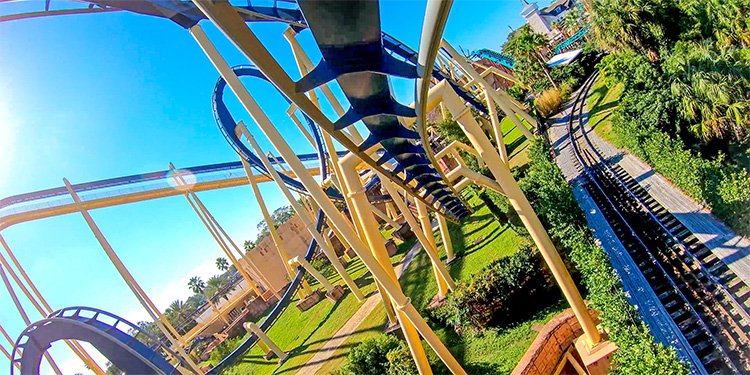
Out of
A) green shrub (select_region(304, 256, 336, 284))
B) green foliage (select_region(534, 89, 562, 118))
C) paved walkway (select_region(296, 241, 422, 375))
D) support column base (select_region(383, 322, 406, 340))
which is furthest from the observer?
green foliage (select_region(534, 89, 562, 118))

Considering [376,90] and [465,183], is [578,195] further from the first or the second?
[376,90]

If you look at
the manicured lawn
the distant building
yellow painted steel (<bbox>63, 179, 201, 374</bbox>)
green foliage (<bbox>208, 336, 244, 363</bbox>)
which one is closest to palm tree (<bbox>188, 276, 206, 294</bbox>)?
green foliage (<bbox>208, 336, 244, 363</bbox>)

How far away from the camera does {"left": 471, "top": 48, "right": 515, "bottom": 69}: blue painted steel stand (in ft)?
171

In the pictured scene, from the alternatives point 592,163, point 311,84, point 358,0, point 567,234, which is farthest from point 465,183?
point 592,163

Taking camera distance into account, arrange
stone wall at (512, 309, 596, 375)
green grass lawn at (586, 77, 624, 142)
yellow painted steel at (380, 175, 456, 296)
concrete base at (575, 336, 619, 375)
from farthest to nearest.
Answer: green grass lawn at (586, 77, 624, 142)
yellow painted steel at (380, 175, 456, 296)
stone wall at (512, 309, 596, 375)
concrete base at (575, 336, 619, 375)

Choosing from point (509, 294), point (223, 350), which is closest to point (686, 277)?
point (509, 294)

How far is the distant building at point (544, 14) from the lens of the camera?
70.4 metres

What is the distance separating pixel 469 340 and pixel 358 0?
1039 centimetres

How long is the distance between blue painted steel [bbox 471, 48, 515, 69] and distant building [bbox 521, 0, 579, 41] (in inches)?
810

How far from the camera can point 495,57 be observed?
2105 inches

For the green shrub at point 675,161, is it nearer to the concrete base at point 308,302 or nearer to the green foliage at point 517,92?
the concrete base at point 308,302

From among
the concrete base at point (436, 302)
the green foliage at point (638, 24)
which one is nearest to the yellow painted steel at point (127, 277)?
the concrete base at point (436, 302)

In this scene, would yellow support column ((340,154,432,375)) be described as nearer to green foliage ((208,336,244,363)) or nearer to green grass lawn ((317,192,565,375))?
green grass lawn ((317,192,565,375))

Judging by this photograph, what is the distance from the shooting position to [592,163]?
60.0 feet
